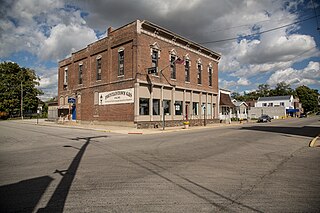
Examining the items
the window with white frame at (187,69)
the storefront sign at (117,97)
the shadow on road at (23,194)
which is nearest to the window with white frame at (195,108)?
the window with white frame at (187,69)

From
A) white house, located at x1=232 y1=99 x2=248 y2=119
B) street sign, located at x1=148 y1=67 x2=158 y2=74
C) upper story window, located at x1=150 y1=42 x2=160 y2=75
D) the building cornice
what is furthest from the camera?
white house, located at x1=232 y1=99 x2=248 y2=119

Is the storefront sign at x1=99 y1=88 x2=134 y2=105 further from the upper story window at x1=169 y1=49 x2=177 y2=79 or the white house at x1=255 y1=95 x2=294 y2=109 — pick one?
the white house at x1=255 y1=95 x2=294 y2=109

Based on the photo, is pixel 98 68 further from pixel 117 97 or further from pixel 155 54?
pixel 155 54

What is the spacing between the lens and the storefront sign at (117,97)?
967 inches

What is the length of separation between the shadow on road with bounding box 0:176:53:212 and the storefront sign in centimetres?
1885

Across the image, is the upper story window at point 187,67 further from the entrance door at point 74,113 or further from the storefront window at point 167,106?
the entrance door at point 74,113

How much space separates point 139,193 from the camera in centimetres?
473

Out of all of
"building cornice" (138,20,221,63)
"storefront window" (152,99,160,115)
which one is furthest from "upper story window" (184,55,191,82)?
"storefront window" (152,99,160,115)

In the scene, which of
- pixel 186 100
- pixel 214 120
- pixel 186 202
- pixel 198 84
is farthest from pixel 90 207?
pixel 214 120

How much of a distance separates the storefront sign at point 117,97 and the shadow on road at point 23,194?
1885 cm

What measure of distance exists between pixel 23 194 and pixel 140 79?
20183 millimetres

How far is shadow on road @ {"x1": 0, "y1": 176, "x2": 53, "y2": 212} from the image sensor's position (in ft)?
13.3

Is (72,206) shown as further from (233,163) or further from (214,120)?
(214,120)

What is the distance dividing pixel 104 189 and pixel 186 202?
74.7 inches
